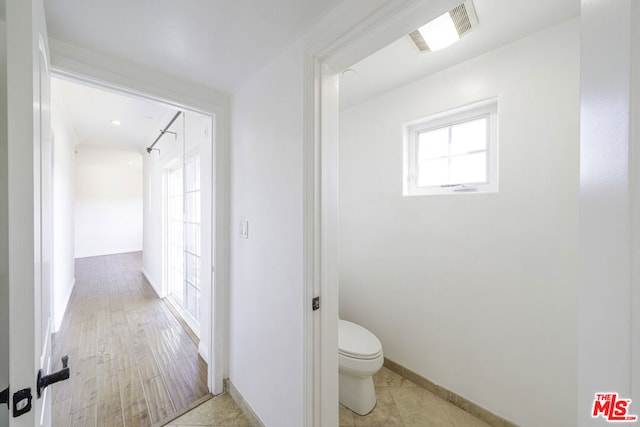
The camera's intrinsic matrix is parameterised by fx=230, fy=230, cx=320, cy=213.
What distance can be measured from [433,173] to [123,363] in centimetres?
308

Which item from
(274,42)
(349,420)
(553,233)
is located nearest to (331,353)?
(349,420)

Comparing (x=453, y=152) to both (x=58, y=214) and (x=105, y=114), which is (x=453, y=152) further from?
(x=58, y=214)

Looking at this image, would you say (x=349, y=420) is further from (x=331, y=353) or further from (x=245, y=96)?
(x=245, y=96)

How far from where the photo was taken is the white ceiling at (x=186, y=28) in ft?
3.11

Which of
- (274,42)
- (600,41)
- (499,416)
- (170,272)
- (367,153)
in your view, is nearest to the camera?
(600,41)

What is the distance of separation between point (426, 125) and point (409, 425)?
6.76 feet

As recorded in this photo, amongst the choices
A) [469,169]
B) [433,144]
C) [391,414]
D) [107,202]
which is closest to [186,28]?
[433,144]

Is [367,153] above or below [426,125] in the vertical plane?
below

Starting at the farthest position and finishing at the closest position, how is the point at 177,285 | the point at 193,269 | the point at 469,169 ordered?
the point at 177,285
the point at 193,269
the point at 469,169

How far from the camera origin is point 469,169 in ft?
5.30

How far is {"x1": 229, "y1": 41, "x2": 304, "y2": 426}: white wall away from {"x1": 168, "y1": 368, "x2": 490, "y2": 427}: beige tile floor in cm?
16

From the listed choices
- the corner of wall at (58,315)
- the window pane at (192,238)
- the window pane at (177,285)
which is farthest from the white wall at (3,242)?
the corner of wall at (58,315)

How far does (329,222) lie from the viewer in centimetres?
110

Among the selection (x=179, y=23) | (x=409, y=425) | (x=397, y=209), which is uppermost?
(x=179, y=23)
